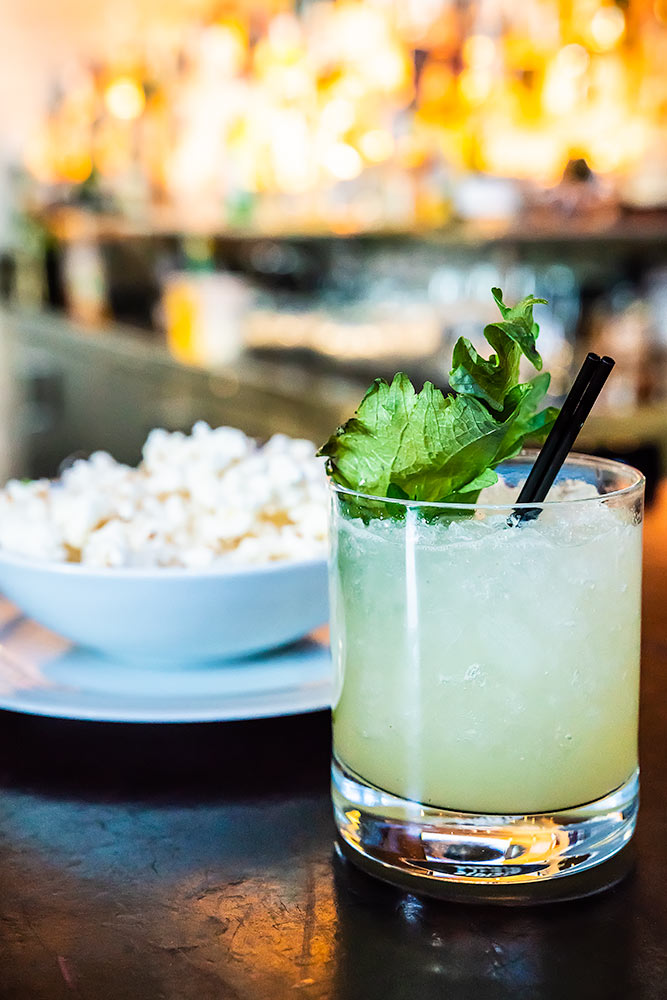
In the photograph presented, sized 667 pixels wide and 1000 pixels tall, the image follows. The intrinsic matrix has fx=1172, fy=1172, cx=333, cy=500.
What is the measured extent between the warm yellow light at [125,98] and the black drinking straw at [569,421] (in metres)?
4.92

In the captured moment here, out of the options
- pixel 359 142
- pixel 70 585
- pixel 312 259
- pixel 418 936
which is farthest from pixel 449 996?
pixel 312 259

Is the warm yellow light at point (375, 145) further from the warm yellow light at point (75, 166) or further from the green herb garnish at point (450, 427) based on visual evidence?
the green herb garnish at point (450, 427)

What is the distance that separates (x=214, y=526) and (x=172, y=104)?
14.0 feet

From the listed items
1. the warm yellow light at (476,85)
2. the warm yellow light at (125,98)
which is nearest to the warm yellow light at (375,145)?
the warm yellow light at (476,85)

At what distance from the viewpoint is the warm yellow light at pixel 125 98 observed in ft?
16.7

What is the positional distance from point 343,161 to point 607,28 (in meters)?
1.14

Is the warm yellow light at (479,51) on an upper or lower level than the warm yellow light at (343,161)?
upper

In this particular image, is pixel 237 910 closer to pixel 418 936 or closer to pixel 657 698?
pixel 418 936

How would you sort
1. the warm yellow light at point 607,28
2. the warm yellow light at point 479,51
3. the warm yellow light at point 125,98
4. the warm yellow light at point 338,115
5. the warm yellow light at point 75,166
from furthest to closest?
the warm yellow light at point 75,166, the warm yellow light at point 125,98, the warm yellow light at point 338,115, the warm yellow light at point 479,51, the warm yellow light at point 607,28

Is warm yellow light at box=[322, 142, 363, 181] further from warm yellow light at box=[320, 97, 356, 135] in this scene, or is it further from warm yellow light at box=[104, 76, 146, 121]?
warm yellow light at box=[104, 76, 146, 121]

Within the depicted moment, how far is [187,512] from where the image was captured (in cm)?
78

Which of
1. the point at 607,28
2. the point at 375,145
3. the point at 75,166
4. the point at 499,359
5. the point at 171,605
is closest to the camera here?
the point at 499,359

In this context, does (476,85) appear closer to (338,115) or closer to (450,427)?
(338,115)

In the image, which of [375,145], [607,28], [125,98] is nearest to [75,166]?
[125,98]
